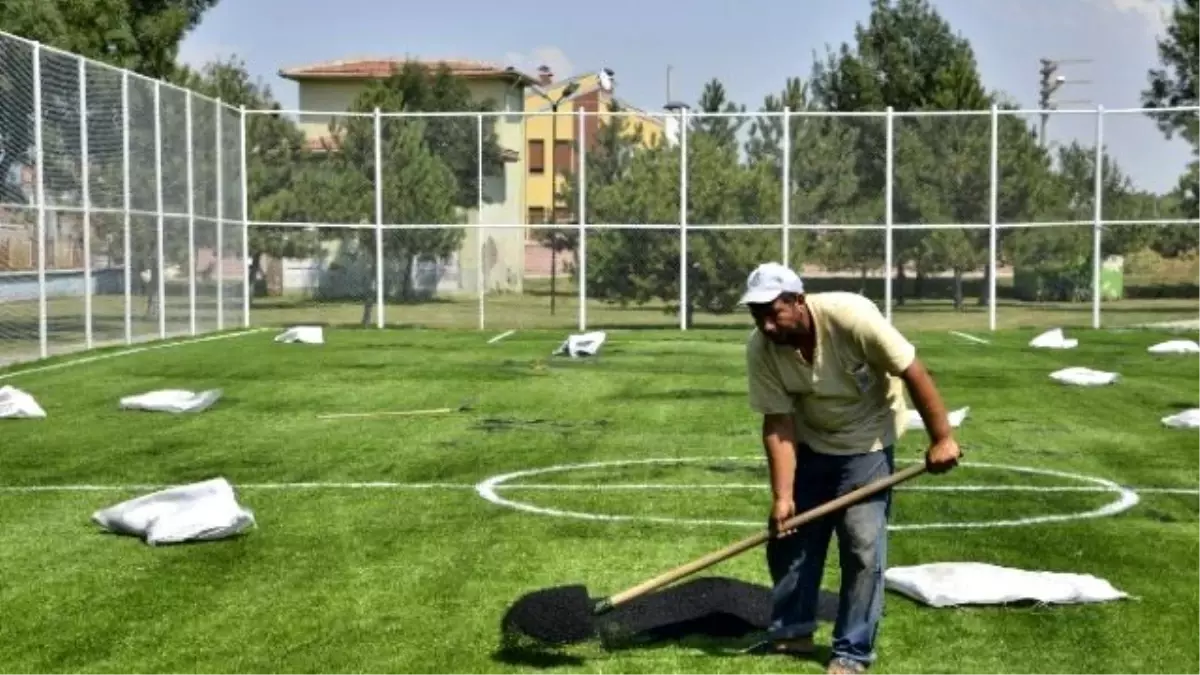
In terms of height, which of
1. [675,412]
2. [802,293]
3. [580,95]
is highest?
[580,95]

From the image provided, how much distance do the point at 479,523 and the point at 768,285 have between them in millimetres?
4434

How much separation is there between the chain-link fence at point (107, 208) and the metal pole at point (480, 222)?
15.1ft

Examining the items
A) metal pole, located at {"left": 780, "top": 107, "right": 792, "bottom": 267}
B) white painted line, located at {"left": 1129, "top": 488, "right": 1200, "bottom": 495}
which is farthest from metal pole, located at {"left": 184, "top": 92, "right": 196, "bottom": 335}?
white painted line, located at {"left": 1129, "top": 488, "right": 1200, "bottom": 495}

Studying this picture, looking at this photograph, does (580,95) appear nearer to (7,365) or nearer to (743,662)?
(7,365)

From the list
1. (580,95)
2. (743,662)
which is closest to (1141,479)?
(743,662)

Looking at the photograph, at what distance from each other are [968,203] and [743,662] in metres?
28.2

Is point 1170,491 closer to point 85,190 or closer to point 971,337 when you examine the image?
A: point 85,190

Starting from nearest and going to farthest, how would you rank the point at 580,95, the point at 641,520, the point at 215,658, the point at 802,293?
the point at 802,293
the point at 215,658
the point at 641,520
the point at 580,95

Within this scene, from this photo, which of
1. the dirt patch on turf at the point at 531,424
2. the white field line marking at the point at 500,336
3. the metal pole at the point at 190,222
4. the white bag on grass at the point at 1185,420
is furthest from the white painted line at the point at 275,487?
the metal pole at the point at 190,222

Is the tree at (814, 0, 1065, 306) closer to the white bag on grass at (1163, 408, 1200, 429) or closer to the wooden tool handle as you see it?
the white bag on grass at (1163, 408, 1200, 429)

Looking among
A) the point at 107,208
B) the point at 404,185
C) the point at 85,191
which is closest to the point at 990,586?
the point at 85,191

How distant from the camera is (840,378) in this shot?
7.34 meters

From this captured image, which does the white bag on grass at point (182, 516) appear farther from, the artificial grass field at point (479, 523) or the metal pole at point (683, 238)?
the metal pole at point (683, 238)

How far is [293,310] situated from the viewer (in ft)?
117
